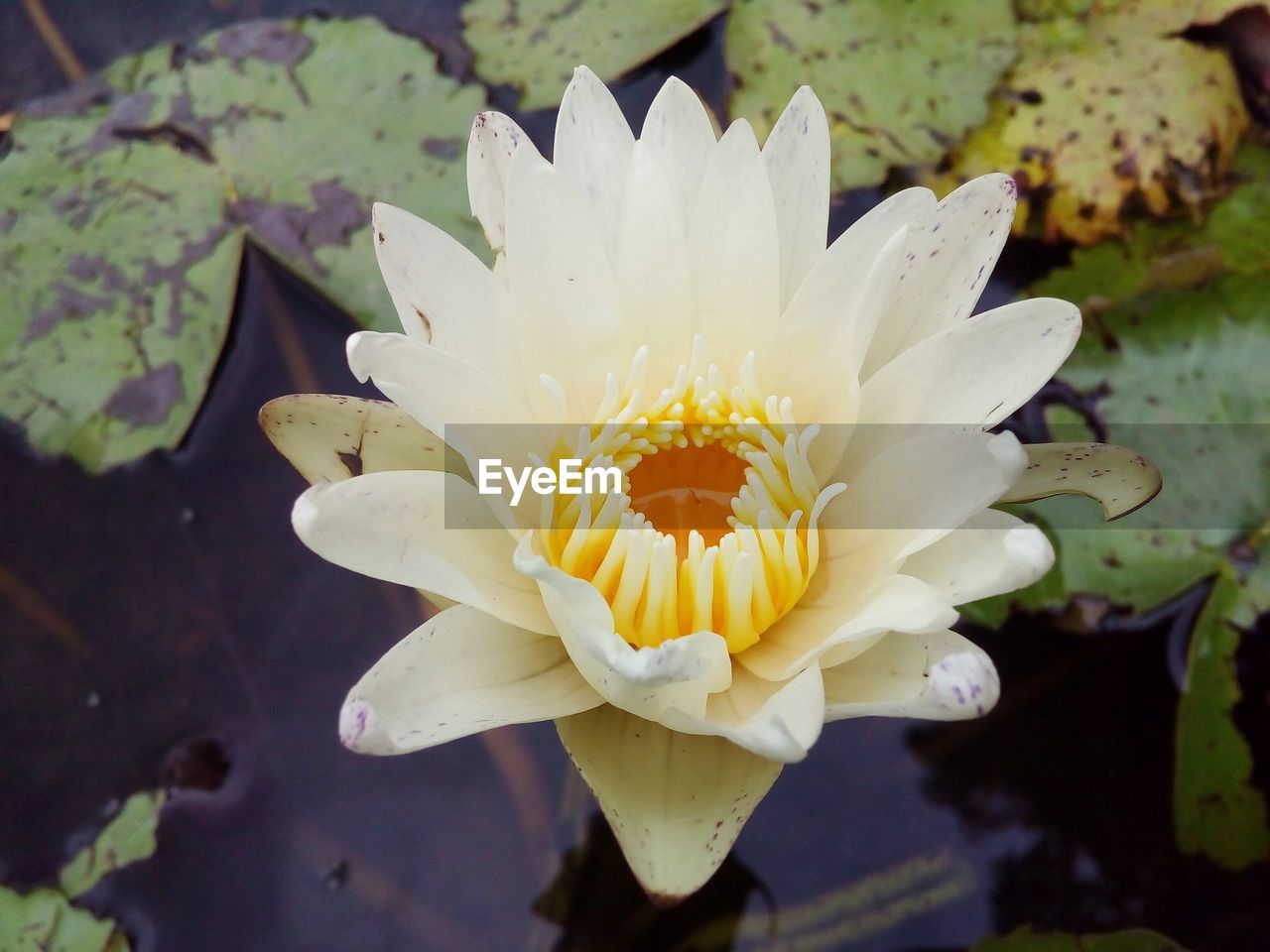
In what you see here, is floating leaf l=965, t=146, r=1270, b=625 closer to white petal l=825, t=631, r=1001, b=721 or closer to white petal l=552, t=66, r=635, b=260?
white petal l=825, t=631, r=1001, b=721

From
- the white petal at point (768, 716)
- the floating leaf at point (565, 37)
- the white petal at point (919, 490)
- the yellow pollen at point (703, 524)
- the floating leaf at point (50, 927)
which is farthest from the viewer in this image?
the floating leaf at point (565, 37)

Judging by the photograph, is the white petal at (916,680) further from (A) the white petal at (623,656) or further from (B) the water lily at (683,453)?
(A) the white petal at (623,656)

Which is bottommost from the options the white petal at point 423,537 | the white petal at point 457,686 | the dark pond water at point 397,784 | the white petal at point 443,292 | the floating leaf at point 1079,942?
the floating leaf at point 1079,942

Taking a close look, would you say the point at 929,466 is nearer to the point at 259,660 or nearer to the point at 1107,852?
the point at 1107,852

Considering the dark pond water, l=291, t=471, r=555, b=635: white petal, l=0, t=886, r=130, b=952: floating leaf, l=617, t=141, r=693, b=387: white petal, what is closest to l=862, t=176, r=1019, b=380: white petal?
l=617, t=141, r=693, b=387: white petal

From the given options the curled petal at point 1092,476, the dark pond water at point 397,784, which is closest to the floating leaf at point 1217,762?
the dark pond water at point 397,784

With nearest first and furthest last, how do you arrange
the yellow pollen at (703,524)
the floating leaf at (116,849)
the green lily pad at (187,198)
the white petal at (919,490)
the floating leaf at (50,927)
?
the white petal at (919,490)
the yellow pollen at (703,524)
the floating leaf at (50,927)
the floating leaf at (116,849)
the green lily pad at (187,198)

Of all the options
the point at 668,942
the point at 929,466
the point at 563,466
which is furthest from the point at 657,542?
the point at 668,942
